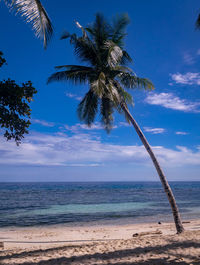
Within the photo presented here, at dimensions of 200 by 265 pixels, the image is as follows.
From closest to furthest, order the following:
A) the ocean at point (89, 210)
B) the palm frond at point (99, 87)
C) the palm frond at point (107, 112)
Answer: the palm frond at point (99, 87), the palm frond at point (107, 112), the ocean at point (89, 210)

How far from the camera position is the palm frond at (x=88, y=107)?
11852 millimetres

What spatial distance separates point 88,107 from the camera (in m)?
11.9

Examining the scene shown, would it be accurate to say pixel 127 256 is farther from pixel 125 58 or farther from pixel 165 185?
pixel 125 58

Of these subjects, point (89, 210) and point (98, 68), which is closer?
point (98, 68)

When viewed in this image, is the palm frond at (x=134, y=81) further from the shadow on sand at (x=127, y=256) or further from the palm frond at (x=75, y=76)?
the shadow on sand at (x=127, y=256)

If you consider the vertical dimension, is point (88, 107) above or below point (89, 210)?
above

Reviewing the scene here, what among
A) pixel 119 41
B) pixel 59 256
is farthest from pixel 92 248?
pixel 119 41

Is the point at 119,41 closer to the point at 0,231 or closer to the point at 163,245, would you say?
the point at 163,245

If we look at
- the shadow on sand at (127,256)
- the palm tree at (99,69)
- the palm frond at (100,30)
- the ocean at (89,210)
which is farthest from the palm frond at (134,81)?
the ocean at (89,210)

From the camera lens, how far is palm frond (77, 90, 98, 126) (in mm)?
11852

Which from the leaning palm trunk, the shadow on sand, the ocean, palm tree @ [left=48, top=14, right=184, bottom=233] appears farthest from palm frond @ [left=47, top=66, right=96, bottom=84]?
the ocean

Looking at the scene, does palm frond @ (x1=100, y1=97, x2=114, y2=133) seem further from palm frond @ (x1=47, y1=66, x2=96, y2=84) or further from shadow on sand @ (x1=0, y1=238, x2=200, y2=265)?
shadow on sand @ (x1=0, y1=238, x2=200, y2=265)

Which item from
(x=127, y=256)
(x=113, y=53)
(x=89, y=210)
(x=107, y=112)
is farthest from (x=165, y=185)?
(x=89, y=210)

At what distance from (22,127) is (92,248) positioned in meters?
4.94
